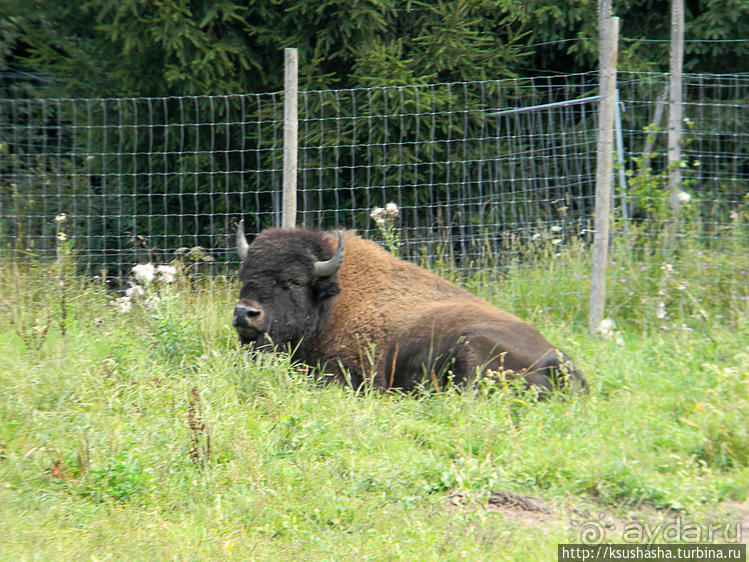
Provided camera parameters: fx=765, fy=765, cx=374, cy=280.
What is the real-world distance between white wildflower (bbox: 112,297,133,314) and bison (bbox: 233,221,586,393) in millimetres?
1358

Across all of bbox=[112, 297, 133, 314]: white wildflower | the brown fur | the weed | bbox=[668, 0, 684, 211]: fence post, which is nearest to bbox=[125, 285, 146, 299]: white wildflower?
bbox=[112, 297, 133, 314]: white wildflower

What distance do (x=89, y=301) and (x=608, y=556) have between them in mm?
5786

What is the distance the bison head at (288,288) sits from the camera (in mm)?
6509

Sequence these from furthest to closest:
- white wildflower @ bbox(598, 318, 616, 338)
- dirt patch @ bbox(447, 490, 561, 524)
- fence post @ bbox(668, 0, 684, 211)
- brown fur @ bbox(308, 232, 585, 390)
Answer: fence post @ bbox(668, 0, 684, 211) → white wildflower @ bbox(598, 318, 616, 338) → brown fur @ bbox(308, 232, 585, 390) → dirt patch @ bbox(447, 490, 561, 524)

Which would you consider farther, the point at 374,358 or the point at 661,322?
the point at 661,322

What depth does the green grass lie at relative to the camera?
3.74 m

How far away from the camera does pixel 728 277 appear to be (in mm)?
7668

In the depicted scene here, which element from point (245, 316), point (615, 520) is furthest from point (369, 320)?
point (615, 520)

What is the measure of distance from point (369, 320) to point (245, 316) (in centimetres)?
109

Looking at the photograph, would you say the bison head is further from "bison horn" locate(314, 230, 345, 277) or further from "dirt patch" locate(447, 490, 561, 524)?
"dirt patch" locate(447, 490, 561, 524)

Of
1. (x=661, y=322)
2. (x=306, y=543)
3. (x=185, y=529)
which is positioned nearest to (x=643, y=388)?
(x=661, y=322)

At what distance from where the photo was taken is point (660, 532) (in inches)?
145

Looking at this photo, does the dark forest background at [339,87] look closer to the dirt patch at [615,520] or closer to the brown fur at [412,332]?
the brown fur at [412,332]

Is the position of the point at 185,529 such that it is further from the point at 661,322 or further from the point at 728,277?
the point at 728,277
